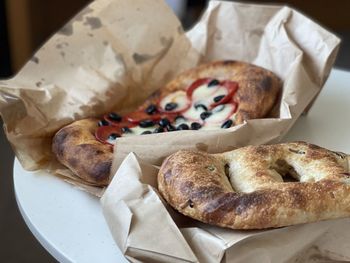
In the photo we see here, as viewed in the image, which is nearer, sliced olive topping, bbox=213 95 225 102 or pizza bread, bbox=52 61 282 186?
pizza bread, bbox=52 61 282 186

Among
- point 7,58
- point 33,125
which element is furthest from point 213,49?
point 7,58

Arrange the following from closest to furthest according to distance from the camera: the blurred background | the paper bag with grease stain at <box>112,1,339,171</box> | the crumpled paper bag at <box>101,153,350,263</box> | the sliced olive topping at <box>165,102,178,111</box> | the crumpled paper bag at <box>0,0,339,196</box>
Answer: the crumpled paper bag at <box>101,153,350,263</box> < the paper bag with grease stain at <box>112,1,339,171</box> < the crumpled paper bag at <box>0,0,339,196</box> < the sliced olive topping at <box>165,102,178,111</box> < the blurred background

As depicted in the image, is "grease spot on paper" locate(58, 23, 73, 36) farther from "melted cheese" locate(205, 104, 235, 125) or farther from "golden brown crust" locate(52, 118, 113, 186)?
"melted cheese" locate(205, 104, 235, 125)

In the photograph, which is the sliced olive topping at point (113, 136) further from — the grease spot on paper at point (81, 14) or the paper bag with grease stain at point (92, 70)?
the grease spot on paper at point (81, 14)

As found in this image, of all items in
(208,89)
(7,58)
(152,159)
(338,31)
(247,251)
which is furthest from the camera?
(338,31)

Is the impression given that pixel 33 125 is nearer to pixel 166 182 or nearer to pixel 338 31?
pixel 166 182

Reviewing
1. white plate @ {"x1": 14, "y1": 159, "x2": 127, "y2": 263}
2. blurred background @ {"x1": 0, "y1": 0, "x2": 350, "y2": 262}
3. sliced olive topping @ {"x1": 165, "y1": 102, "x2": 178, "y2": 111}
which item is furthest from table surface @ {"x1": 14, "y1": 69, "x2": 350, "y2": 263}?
blurred background @ {"x1": 0, "y1": 0, "x2": 350, "y2": 262}

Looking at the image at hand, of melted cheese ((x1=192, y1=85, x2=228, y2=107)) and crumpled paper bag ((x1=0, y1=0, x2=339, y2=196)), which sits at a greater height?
crumpled paper bag ((x1=0, y1=0, x2=339, y2=196))
